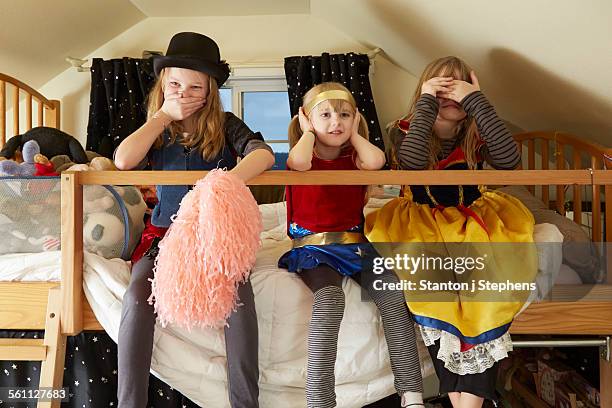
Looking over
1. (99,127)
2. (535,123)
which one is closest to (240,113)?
(99,127)

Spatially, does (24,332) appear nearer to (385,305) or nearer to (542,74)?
(385,305)

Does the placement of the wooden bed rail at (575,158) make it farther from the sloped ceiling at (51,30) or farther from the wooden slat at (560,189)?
the sloped ceiling at (51,30)

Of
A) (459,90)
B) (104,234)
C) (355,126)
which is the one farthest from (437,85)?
(104,234)

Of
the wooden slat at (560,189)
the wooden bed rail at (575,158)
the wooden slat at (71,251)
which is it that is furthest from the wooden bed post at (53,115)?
the wooden slat at (560,189)

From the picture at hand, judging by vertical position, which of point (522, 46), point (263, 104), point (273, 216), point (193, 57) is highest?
point (263, 104)

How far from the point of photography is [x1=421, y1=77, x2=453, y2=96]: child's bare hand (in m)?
1.41

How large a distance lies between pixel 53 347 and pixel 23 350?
→ 7 cm

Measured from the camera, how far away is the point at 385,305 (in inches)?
47.8

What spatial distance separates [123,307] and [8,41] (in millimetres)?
1541

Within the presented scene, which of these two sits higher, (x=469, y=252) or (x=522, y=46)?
(x=522, y=46)

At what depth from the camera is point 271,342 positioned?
4.02 feet

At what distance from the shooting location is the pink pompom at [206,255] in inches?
41.9

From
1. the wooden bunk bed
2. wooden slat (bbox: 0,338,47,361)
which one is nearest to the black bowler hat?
the wooden bunk bed

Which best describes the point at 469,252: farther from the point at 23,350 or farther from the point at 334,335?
the point at 23,350
